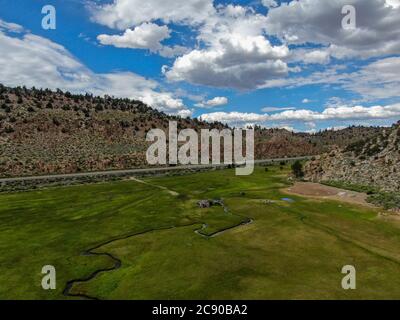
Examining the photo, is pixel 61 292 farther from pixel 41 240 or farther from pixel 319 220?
pixel 319 220

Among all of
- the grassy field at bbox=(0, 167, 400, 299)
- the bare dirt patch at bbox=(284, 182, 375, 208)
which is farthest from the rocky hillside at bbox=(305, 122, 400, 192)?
the grassy field at bbox=(0, 167, 400, 299)

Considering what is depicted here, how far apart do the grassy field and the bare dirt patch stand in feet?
18.0

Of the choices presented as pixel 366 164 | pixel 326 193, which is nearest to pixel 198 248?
pixel 326 193

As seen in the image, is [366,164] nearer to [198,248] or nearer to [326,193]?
[326,193]

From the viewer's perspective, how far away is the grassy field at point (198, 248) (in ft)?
112

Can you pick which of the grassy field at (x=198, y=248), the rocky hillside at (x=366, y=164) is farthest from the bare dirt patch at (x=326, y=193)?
the rocky hillside at (x=366, y=164)

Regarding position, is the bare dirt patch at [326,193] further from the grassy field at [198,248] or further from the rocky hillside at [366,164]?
the rocky hillside at [366,164]

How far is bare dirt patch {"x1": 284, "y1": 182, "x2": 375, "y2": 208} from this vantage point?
78387 millimetres

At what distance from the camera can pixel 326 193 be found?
8844 cm

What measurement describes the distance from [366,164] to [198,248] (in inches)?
2981

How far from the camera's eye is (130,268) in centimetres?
4038

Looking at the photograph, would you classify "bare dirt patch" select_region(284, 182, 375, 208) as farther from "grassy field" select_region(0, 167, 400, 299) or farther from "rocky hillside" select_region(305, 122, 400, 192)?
"rocky hillside" select_region(305, 122, 400, 192)

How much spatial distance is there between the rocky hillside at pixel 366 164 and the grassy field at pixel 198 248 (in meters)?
25.2
